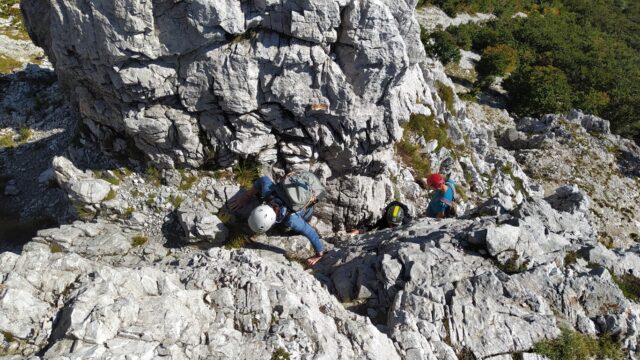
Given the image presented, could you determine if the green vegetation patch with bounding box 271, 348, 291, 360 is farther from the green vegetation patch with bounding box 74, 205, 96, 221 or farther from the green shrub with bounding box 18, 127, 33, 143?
the green shrub with bounding box 18, 127, 33, 143

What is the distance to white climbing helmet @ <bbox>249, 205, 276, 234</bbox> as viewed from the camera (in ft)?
45.0

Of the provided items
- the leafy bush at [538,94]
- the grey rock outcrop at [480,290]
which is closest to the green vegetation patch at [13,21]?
the grey rock outcrop at [480,290]

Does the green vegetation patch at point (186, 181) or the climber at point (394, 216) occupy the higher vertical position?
the green vegetation patch at point (186, 181)

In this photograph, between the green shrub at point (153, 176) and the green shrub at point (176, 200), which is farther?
the green shrub at point (153, 176)

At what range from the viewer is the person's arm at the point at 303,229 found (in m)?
14.9

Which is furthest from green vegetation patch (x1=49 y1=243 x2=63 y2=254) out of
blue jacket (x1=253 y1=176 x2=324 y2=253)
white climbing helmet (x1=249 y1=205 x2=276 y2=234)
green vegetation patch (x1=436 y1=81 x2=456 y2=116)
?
green vegetation patch (x1=436 y1=81 x2=456 y2=116)

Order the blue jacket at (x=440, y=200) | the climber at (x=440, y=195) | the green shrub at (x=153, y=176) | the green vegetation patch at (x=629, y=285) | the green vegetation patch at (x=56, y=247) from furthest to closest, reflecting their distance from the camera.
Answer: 1. the blue jacket at (x=440, y=200)
2. the climber at (x=440, y=195)
3. the green shrub at (x=153, y=176)
4. the green vegetation patch at (x=56, y=247)
5. the green vegetation patch at (x=629, y=285)

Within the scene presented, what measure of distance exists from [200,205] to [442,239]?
10151mm

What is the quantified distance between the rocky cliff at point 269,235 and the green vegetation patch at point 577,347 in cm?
11

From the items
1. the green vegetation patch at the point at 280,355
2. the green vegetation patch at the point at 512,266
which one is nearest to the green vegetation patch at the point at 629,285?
the green vegetation patch at the point at 512,266

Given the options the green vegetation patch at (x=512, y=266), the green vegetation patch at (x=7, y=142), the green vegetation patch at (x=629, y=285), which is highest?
the green vegetation patch at (x=7, y=142)

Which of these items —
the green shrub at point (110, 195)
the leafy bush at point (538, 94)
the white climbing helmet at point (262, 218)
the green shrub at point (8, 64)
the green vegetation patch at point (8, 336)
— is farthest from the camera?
the leafy bush at point (538, 94)

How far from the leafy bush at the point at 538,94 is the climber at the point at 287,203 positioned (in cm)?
3235

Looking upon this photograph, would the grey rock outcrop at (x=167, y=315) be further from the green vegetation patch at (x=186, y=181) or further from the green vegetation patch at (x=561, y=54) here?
the green vegetation patch at (x=561, y=54)
